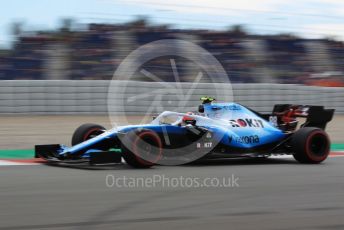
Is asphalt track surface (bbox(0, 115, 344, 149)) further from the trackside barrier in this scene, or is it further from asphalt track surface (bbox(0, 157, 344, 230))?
asphalt track surface (bbox(0, 157, 344, 230))

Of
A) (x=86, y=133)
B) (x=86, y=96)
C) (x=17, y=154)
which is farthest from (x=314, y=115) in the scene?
(x=86, y=96)

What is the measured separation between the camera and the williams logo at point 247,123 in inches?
350

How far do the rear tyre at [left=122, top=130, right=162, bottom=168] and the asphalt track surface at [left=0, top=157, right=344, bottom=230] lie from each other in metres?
0.15

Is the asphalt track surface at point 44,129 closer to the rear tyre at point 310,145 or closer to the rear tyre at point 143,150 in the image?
the rear tyre at point 143,150

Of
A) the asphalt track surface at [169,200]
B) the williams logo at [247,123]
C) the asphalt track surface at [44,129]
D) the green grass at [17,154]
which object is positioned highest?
the williams logo at [247,123]

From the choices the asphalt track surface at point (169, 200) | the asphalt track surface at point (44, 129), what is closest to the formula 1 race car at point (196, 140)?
the asphalt track surface at point (169, 200)

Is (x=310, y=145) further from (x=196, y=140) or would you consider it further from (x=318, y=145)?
(x=196, y=140)

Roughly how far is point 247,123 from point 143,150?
1860 mm

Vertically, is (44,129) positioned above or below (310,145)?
below

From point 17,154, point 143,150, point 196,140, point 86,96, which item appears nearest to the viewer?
point 143,150

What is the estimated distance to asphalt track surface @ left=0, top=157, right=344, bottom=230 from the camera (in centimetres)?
483

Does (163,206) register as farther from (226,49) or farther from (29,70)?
(226,49)

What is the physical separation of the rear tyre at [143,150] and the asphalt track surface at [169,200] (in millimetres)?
150

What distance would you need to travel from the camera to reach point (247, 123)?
900 cm
